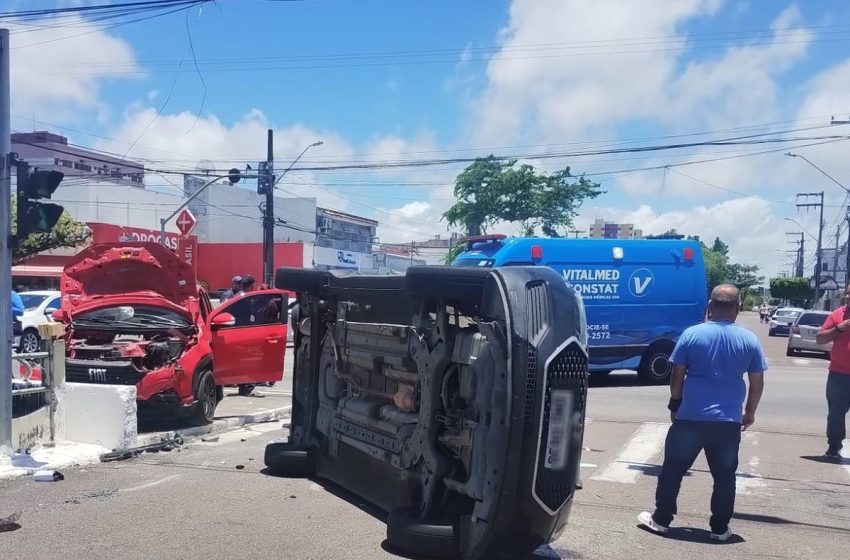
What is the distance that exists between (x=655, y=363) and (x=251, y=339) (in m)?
8.63

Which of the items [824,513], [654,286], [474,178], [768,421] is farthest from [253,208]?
[824,513]

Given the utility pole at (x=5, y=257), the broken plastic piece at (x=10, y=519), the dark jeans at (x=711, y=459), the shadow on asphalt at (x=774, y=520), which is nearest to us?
the dark jeans at (x=711, y=459)

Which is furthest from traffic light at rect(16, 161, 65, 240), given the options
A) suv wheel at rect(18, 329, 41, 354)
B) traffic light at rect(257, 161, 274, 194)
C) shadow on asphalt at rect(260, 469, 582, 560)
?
traffic light at rect(257, 161, 274, 194)

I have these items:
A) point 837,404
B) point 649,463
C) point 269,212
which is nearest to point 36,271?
point 269,212

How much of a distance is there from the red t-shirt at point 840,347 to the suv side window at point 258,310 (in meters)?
6.78

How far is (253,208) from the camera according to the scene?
5709cm

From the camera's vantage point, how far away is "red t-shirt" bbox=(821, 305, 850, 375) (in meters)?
8.58

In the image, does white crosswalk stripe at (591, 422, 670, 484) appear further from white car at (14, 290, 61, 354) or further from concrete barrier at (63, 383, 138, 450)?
white car at (14, 290, 61, 354)

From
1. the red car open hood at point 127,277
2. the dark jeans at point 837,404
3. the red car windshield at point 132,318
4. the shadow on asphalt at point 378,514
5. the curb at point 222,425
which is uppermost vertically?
the red car open hood at point 127,277

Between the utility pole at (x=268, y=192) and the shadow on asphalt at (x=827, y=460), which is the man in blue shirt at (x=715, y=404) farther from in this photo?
the utility pole at (x=268, y=192)

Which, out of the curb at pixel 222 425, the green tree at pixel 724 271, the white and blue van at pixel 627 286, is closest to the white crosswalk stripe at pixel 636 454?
the white and blue van at pixel 627 286

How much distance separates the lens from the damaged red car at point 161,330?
9.55m

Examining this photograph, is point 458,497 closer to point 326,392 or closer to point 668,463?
point 668,463

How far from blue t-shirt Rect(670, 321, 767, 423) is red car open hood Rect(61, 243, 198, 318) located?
7.01m
